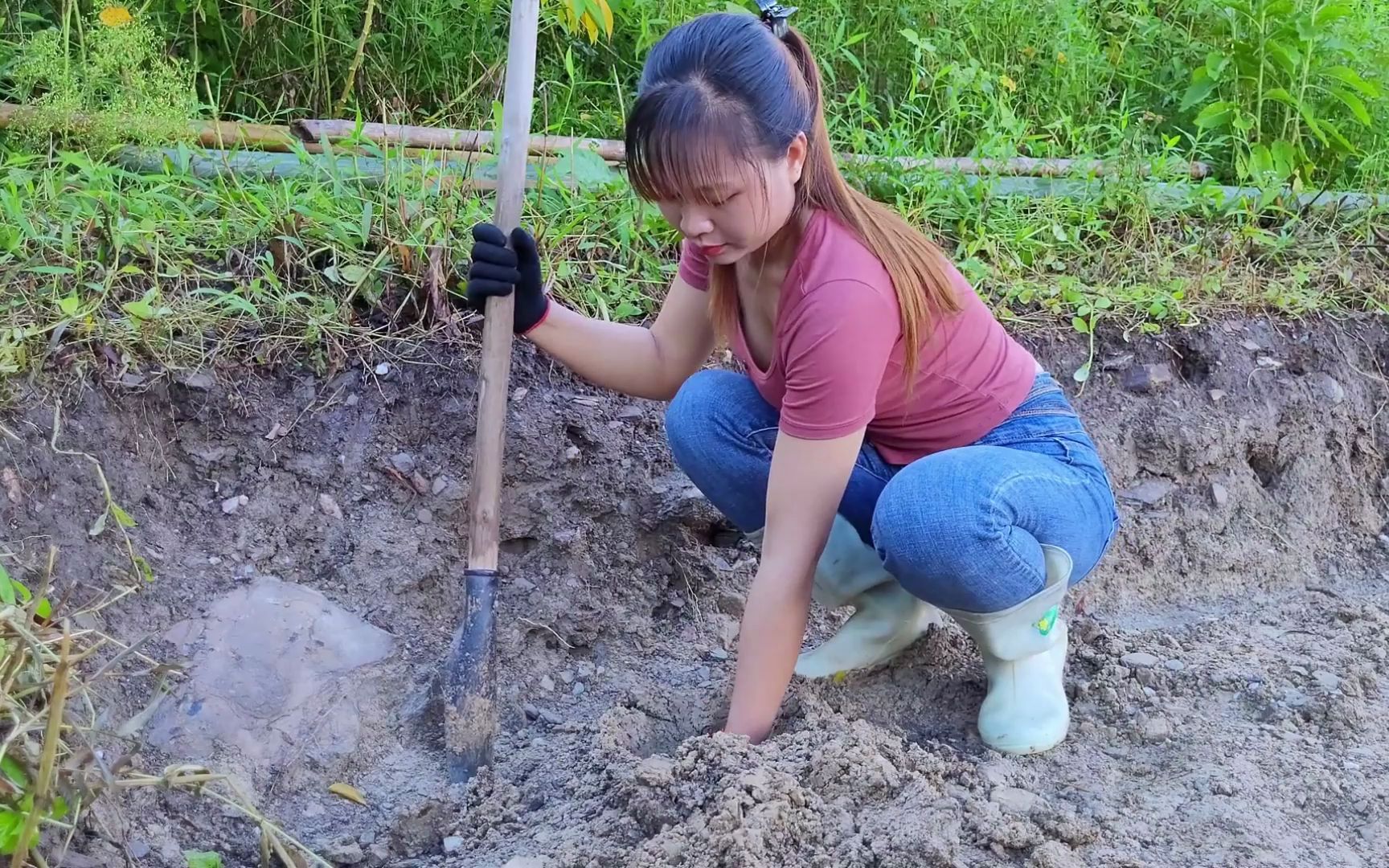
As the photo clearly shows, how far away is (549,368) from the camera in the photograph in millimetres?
2500

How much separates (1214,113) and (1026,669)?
234cm

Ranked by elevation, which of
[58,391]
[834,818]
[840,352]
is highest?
[840,352]

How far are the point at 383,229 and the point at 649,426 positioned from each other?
69 cm

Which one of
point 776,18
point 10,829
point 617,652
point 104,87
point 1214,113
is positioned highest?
point 776,18

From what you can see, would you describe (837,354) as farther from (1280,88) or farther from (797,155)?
(1280,88)

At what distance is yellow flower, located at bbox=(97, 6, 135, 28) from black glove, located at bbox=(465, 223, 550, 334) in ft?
4.35

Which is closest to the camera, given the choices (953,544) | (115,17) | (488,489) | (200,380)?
(953,544)

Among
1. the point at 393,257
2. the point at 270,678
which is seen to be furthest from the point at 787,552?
the point at 393,257

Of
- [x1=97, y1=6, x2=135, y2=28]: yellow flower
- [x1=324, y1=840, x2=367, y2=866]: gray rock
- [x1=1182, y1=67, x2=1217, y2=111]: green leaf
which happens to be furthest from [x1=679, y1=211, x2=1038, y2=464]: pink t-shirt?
[x1=1182, y1=67, x2=1217, y2=111]: green leaf

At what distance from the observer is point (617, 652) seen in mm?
2281

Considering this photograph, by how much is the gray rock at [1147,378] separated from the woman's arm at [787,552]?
140cm

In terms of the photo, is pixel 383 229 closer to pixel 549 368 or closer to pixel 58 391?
pixel 549 368

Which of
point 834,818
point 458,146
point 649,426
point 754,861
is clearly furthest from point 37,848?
point 458,146

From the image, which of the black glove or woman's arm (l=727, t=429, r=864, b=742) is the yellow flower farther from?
woman's arm (l=727, t=429, r=864, b=742)
